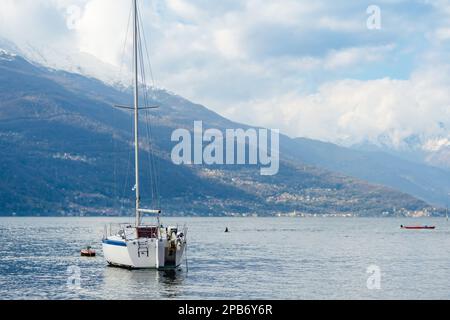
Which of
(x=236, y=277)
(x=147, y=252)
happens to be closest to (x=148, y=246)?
(x=147, y=252)

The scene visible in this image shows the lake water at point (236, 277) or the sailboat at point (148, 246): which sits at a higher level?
the sailboat at point (148, 246)

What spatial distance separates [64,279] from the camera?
89375mm

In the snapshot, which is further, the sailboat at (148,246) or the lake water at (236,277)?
the sailboat at (148,246)

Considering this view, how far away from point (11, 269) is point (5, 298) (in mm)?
30611

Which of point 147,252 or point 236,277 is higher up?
point 147,252

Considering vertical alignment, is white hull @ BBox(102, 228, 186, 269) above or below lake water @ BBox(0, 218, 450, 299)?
above

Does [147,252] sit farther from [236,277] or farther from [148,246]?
[236,277]

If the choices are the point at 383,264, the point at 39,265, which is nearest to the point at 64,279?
the point at 39,265

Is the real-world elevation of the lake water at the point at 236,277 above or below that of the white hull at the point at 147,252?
below

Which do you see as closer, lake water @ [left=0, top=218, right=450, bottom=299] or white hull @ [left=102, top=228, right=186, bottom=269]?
lake water @ [left=0, top=218, right=450, bottom=299]

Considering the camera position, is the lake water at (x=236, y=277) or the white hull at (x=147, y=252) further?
the white hull at (x=147, y=252)

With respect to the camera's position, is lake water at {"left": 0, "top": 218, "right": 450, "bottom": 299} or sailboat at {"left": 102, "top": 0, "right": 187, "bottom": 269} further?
sailboat at {"left": 102, "top": 0, "right": 187, "bottom": 269}

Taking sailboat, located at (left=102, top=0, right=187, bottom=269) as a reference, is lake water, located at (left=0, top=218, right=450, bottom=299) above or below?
below
